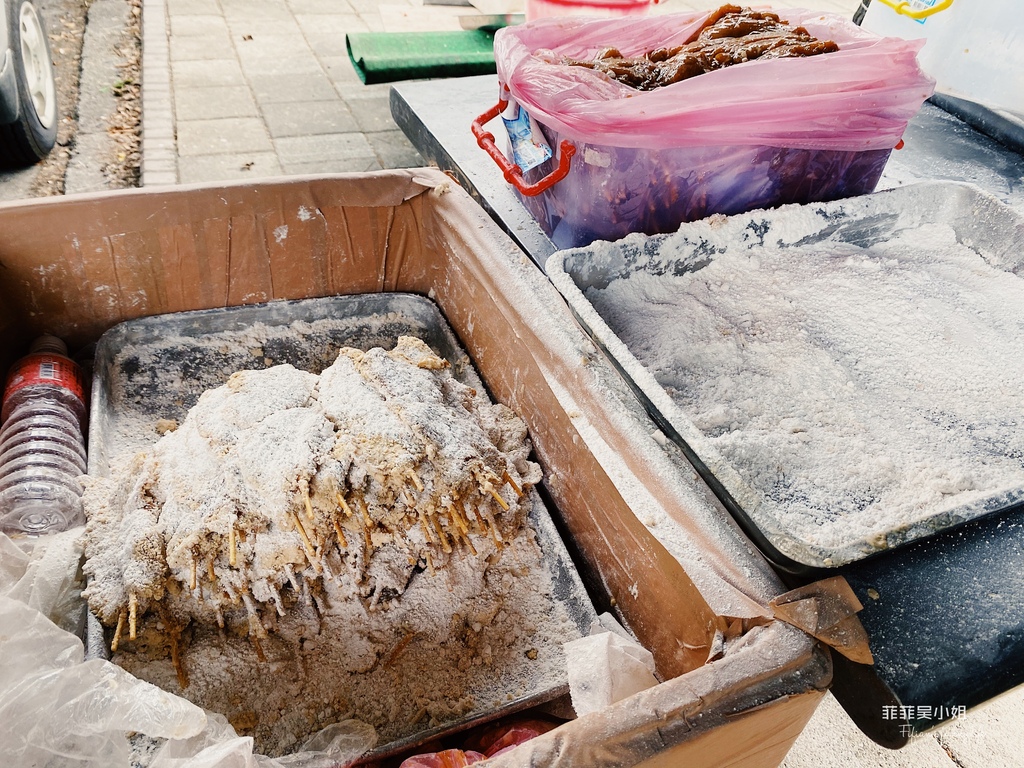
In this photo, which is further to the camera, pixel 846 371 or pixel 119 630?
pixel 846 371

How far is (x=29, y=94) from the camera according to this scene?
3.30m

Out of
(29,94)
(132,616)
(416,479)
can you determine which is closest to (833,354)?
(416,479)

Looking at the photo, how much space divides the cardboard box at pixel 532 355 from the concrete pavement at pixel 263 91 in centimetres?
163

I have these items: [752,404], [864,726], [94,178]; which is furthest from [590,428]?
[94,178]

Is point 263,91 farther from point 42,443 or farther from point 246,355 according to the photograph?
point 42,443

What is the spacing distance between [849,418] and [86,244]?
6.20 feet

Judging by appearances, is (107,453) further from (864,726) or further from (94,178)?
(94,178)

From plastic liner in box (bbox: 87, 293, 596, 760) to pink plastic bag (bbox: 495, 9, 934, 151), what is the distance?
0.78 metres

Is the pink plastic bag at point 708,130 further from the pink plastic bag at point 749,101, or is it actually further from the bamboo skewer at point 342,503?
the bamboo skewer at point 342,503

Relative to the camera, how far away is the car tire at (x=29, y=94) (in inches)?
128

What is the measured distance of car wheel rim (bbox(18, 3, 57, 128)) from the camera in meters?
3.43

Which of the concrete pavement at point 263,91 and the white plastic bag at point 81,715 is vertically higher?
the white plastic bag at point 81,715

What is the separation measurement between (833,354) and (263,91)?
3971 millimetres

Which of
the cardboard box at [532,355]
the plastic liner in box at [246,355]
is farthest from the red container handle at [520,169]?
the plastic liner in box at [246,355]
